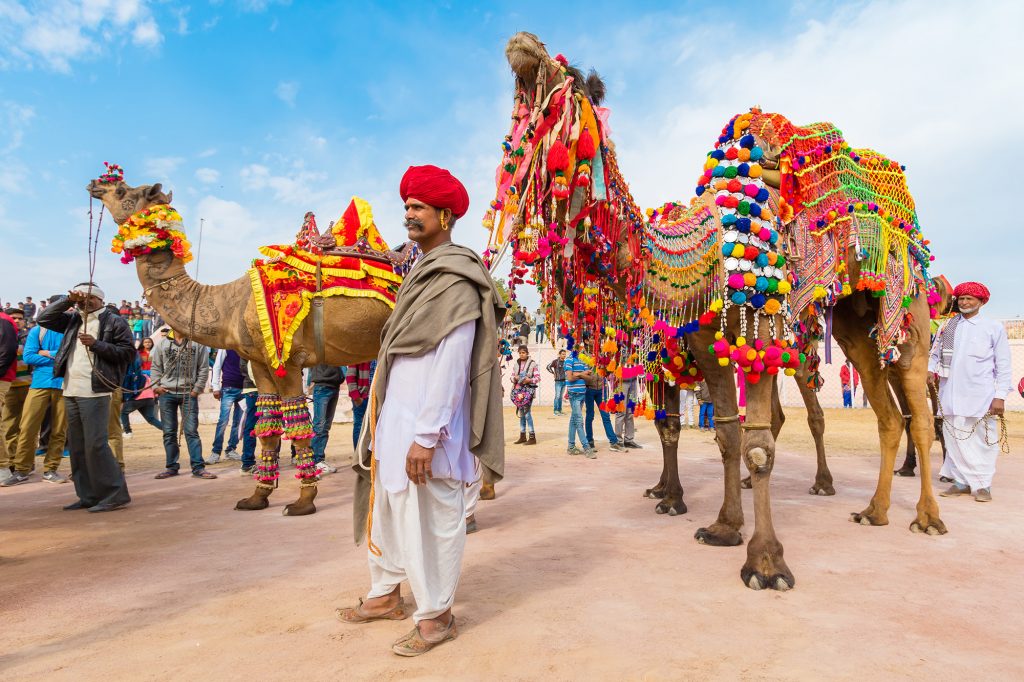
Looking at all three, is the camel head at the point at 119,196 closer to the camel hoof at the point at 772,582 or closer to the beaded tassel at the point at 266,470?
the beaded tassel at the point at 266,470

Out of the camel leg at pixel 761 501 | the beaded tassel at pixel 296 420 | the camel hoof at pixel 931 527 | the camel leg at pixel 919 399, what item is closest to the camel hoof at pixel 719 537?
the camel leg at pixel 761 501

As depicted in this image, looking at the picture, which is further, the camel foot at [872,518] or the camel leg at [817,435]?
the camel leg at [817,435]

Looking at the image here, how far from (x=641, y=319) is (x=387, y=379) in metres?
1.86

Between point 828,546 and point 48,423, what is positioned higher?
point 48,423

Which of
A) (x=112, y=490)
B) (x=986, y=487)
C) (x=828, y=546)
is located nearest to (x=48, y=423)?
(x=112, y=490)

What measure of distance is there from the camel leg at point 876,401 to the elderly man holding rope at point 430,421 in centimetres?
367

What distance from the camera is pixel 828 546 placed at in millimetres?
4246

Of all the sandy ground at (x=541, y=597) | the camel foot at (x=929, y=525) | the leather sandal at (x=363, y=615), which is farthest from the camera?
the camel foot at (x=929, y=525)

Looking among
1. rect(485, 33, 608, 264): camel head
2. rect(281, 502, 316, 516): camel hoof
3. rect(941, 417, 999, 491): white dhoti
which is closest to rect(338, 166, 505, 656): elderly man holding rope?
rect(485, 33, 608, 264): camel head

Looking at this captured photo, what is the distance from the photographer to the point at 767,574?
136 inches

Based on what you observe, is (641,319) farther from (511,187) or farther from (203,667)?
(203,667)

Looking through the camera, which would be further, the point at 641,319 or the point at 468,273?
the point at 641,319

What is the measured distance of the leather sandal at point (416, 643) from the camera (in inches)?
101

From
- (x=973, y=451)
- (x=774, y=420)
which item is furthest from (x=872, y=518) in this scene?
(x=973, y=451)
